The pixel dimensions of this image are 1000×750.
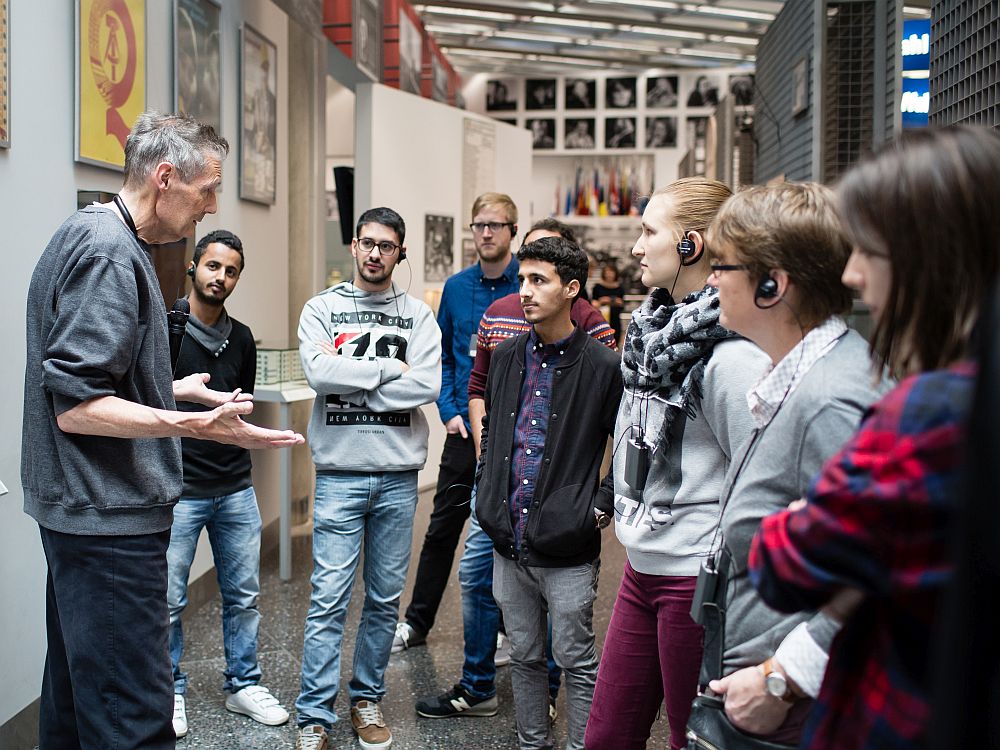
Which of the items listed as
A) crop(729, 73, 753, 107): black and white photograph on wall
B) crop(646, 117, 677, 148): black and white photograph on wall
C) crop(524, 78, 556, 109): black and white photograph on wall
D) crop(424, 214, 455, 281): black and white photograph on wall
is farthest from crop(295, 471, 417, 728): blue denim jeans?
crop(524, 78, 556, 109): black and white photograph on wall

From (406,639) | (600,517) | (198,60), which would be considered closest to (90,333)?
(600,517)

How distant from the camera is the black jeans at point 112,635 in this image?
6.68ft

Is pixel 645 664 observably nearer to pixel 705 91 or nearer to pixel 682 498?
pixel 682 498

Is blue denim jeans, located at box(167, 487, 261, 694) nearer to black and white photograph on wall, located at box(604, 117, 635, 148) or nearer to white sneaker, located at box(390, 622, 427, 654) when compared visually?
white sneaker, located at box(390, 622, 427, 654)

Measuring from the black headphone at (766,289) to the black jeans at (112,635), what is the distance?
4.44 ft

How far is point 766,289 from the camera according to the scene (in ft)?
4.93

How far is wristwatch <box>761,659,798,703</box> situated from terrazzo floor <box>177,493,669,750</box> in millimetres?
2028

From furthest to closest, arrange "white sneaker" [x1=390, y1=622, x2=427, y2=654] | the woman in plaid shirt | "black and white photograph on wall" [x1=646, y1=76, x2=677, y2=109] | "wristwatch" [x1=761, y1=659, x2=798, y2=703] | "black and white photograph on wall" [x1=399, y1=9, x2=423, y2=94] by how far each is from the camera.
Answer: "black and white photograph on wall" [x1=646, y1=76, x2=677, y2=109]
"black and white photograph on wall" [x1=399, y1=9, x2=423, y2=94]
"white sneaker" [x1=390, y1=622, x2=427, y2=654]
"wristwatch" [x1=761, y1=659, x2=798, y2=703]
the woman in plaid shirt

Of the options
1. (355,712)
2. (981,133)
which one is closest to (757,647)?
(981,133)

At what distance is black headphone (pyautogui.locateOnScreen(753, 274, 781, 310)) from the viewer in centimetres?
150

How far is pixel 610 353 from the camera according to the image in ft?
9.19

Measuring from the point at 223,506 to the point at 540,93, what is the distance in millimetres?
13908

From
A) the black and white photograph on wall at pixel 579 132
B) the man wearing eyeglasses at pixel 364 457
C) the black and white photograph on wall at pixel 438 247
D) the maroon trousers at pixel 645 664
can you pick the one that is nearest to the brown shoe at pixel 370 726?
the man wearing eyeglasses at pixel 364 457

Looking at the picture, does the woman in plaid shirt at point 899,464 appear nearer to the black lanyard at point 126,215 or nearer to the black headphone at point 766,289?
the black headphone at point 766,289
